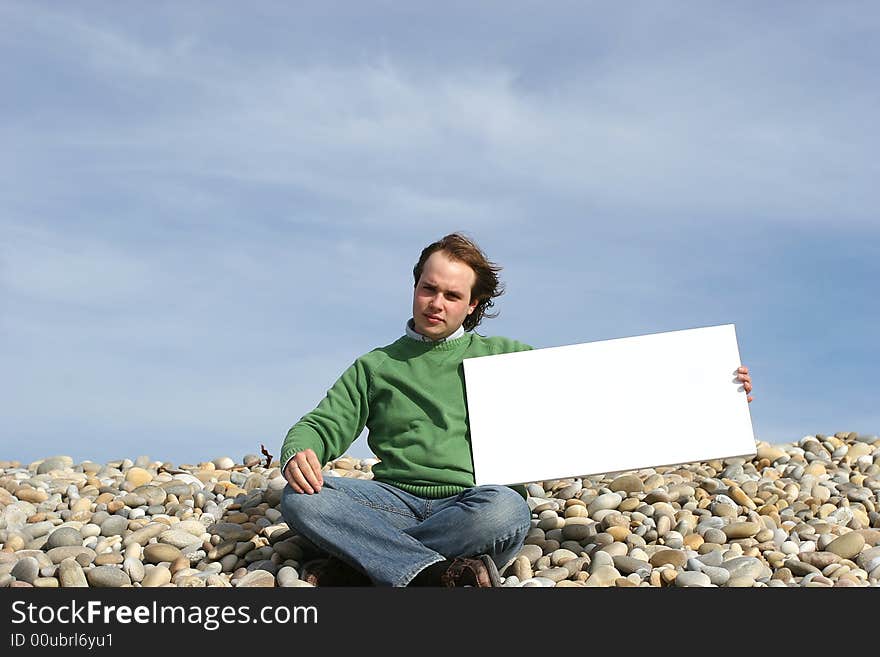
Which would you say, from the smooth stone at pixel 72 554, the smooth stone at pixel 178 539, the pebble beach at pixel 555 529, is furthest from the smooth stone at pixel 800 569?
the smooth stone at pixel 72 554

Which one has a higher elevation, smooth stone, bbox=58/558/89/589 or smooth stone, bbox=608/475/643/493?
smooth stone, bbox=608/475/643/493

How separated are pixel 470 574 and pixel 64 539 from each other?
6.40ft

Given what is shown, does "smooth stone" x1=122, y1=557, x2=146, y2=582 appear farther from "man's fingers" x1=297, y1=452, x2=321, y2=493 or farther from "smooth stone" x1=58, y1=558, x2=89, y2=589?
"man's fingers" x1=297, y1=452, x2=321, y2=493

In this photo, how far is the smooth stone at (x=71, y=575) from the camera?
406cm

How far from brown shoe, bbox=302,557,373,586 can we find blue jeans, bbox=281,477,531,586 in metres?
0.13

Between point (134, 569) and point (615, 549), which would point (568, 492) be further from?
point (134, 569)

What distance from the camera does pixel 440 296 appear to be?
4.36 metres

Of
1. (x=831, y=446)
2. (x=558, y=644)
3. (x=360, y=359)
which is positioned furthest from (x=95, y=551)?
(x=831, y=446)

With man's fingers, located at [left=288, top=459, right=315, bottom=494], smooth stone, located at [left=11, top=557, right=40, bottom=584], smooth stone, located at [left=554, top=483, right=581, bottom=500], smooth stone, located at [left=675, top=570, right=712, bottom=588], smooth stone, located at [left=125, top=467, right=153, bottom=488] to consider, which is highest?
smooth stone, located at [left=125, top=467, right=153, bottom=488]

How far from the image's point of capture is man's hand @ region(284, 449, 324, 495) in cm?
404

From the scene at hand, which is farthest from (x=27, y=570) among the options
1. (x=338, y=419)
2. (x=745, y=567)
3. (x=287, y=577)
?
(x=745, y=567)

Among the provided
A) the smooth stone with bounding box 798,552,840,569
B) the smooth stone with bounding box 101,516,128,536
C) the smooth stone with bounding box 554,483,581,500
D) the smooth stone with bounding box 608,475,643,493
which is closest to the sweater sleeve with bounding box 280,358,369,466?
the smooth stone with bounding box 101,516,128,536

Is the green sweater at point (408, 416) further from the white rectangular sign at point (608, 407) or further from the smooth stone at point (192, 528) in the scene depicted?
the smooth stone at point (192, 528)

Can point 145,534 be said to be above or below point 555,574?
above
